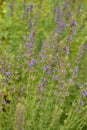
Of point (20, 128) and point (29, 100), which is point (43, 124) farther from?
point (20, 128)

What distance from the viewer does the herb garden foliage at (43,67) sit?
2354 millimetres

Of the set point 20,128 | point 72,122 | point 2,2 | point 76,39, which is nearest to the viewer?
point 20,128

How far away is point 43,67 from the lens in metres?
2.49

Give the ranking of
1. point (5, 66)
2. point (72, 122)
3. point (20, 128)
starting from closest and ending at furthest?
point (20, 128) < point (5, 66) < point (72, 122)

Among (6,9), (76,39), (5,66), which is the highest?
(6,9)

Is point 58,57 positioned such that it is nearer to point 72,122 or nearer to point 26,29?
point 72,122

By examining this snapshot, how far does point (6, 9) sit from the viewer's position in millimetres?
3822

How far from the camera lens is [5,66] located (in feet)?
7.49

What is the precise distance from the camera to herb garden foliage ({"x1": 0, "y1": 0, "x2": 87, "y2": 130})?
2354mm

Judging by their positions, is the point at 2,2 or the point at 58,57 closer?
the point at 58,57

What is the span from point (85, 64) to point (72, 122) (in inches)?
37.9

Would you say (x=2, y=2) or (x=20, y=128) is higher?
(x=2, y=2)

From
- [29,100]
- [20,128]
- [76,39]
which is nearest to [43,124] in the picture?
[29,100]

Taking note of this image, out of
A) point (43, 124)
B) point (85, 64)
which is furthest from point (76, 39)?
point (43, 124)
